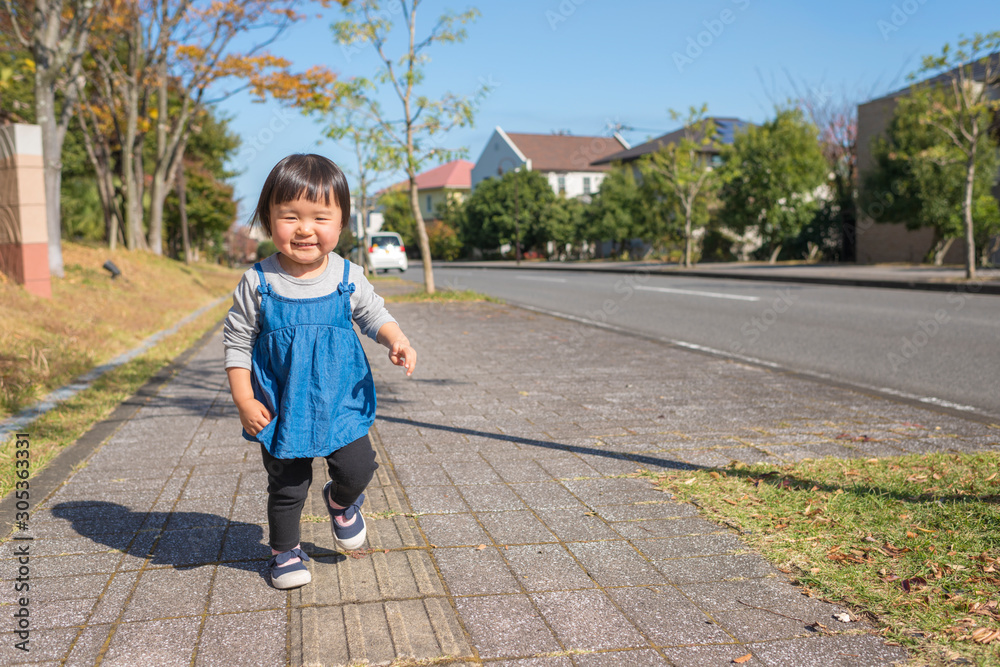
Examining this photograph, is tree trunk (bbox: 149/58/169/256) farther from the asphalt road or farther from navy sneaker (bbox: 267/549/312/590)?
navy sneaker (bbox: 267/549/312/590)

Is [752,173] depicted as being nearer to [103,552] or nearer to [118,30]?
[118,30]

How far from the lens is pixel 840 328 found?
34.4ft

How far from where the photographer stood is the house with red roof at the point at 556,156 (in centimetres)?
6606

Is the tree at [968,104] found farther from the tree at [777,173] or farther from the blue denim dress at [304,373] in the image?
the blue denim dress at [304,373]

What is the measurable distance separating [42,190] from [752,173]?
2797cm

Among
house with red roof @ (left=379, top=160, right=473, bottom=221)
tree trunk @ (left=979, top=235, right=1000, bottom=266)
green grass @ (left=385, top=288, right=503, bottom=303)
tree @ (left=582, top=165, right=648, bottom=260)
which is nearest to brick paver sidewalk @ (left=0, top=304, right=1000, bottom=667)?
green grass @ (left=385, top=288, right=503, bottom=303)

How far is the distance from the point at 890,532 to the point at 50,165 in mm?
12627

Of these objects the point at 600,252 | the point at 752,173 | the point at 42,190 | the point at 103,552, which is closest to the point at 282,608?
the point at 103,552

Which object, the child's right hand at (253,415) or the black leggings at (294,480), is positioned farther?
the black leggings at (294,480)

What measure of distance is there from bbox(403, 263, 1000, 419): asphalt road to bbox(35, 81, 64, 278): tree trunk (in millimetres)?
7977

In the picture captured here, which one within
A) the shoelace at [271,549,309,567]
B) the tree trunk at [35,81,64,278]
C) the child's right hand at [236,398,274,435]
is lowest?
the shoelace at [271,549,309,567]

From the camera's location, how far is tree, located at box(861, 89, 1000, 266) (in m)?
24.4

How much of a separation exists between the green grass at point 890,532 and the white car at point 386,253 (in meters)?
28.2

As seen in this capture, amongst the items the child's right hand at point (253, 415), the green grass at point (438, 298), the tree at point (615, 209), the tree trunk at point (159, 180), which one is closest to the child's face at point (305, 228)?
the child's right hand at point (253, 415)
